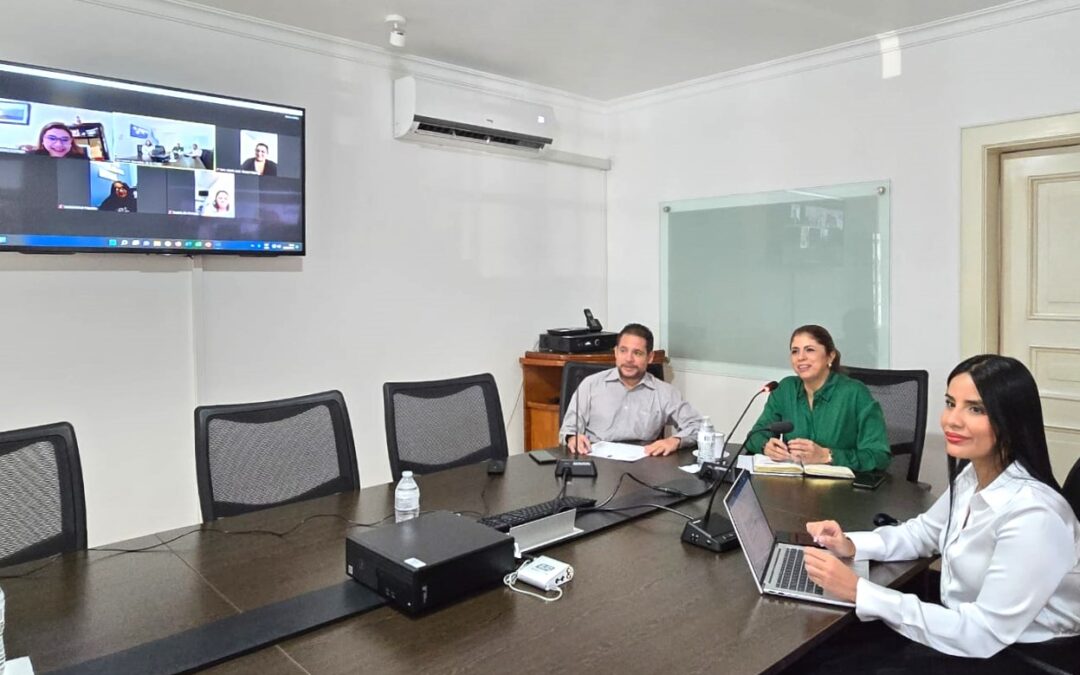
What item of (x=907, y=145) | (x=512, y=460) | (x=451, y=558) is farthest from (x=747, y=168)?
(x=451, y=558)

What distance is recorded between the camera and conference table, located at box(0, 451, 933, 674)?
124cm

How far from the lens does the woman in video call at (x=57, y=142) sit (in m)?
2.70

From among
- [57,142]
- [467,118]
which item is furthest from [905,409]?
[57,142]

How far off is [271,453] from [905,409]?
2163 millimetres

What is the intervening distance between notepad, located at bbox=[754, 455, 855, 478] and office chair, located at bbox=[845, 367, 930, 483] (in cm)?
41

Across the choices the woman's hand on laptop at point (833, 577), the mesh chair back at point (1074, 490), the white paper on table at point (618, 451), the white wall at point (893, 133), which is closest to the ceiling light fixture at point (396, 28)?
the white wall at point (893, 133)

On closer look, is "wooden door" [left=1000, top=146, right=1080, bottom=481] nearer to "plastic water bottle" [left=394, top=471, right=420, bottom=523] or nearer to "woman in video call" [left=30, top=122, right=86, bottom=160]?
"plastic water bottle" [left=394, top=471, right=420, bottom=523]

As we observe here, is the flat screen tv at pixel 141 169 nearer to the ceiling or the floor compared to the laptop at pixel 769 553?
nearer to the ceiling

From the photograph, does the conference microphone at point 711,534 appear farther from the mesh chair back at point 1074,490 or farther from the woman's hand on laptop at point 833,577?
the mesh chair back at point 1074,490

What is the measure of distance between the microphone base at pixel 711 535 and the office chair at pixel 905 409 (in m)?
1.15

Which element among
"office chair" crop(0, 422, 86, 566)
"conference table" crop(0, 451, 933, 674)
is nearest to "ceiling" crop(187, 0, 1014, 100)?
"office chair" crop(0, 422, 86, 566)

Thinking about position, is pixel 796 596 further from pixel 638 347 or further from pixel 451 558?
pixel 638 347

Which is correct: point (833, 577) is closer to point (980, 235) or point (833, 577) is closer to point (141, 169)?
point (980, 235)

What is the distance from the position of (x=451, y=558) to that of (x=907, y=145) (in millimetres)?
3149
